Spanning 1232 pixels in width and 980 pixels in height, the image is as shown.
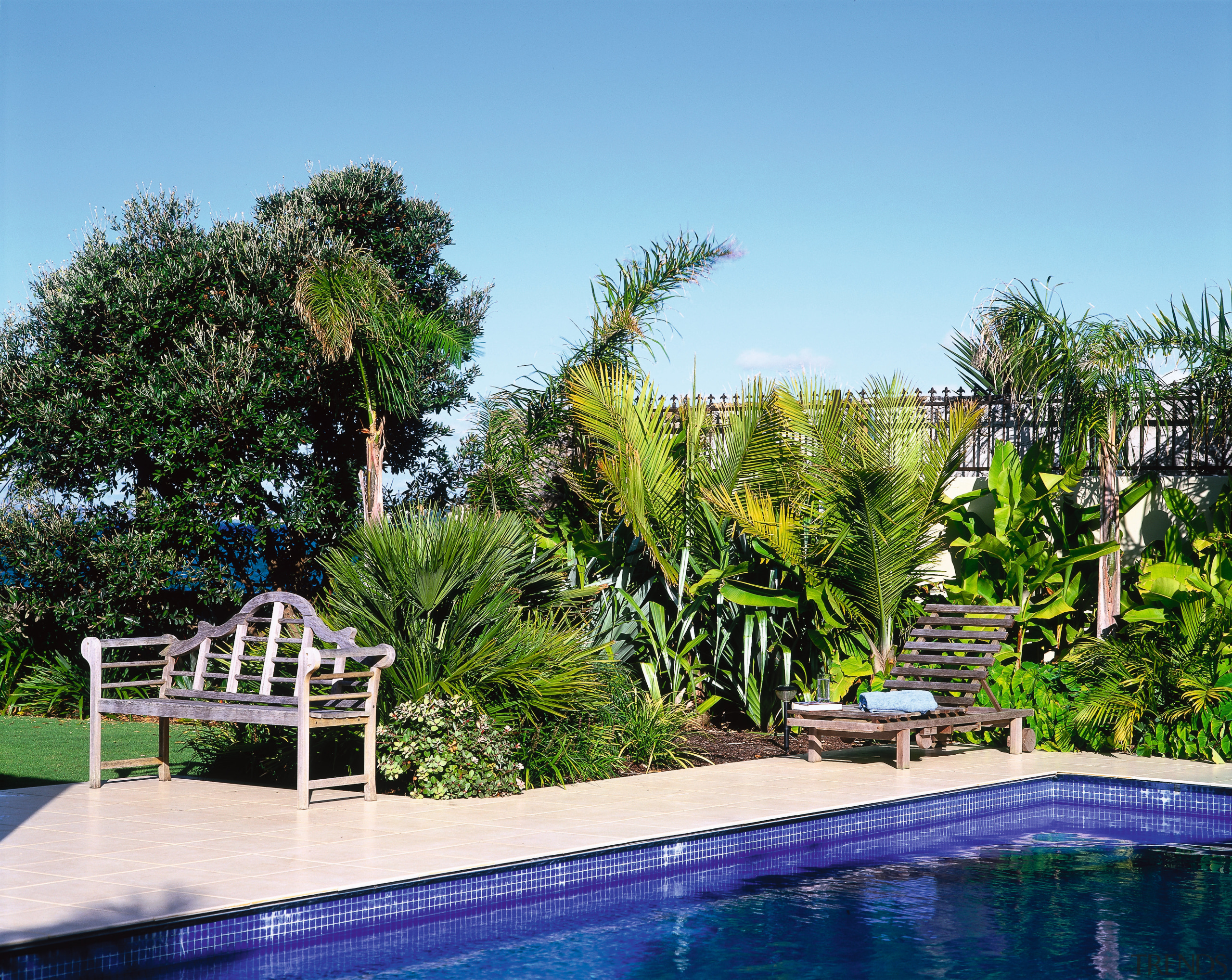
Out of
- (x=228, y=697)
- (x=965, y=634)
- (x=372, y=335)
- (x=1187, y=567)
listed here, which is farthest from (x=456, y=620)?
(x=1187, y=567)

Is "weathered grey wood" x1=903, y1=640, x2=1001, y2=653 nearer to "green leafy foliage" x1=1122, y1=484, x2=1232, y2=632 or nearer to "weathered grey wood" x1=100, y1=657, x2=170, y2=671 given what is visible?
"green leafy foliage" x1=1122, y1=484, x2=1232, y2=632

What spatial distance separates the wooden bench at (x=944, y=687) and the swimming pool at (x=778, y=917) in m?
1.32

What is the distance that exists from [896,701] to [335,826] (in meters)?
4.17

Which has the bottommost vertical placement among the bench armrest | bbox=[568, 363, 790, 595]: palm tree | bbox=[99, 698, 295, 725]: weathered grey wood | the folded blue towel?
the folded blue towel

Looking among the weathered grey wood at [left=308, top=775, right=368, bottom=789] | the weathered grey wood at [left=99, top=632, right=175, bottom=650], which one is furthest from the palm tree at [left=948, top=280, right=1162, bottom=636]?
the weathered grey wood at [left=99, top=632, right=175, bottom=650]

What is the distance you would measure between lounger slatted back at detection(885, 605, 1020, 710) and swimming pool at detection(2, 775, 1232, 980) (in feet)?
6.81

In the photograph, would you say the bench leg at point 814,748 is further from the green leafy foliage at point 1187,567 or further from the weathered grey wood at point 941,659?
the green leafy foliage at point 1187,567

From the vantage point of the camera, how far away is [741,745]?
382 inches

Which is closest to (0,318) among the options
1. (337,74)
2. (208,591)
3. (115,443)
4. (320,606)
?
(115,443)

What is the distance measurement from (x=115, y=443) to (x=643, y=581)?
15.8 ft

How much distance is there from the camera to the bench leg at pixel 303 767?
6699 millimetres

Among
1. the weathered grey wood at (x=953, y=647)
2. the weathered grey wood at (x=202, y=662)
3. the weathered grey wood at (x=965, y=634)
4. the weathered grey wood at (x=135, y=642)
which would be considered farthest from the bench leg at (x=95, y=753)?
the weathered grey wood at (x=965, y=634)

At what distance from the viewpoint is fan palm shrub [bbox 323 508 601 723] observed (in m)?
7.54

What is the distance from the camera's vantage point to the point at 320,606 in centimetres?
849
